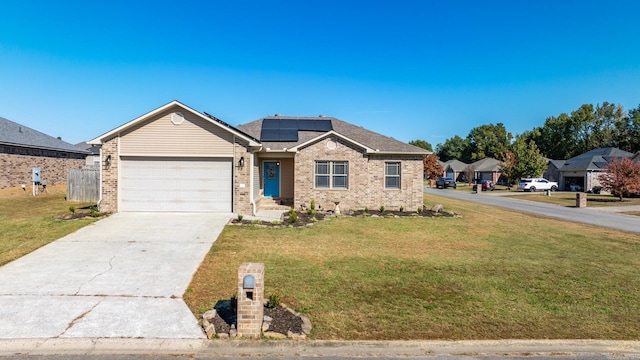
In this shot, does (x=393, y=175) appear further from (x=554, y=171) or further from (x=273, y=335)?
(x=554, y=171)

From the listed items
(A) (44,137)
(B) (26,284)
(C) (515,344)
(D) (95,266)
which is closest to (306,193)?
(D) (95,266)

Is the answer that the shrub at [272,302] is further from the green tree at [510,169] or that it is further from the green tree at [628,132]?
the green tree at [628,132]

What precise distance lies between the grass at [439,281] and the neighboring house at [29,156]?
21284 mm

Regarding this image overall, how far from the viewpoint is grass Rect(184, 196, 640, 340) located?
5172 mm

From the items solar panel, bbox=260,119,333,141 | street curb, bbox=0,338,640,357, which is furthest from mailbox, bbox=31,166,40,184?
street curb, bbox=0,338,640,357

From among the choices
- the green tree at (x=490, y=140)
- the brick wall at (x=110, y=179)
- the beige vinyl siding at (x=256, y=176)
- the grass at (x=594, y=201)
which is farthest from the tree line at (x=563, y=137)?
the brick wall at (x=110, y=179)

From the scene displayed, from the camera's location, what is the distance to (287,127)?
20.9 m

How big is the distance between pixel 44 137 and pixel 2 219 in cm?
1900

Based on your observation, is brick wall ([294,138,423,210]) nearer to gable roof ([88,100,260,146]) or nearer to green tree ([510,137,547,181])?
gable roof ([88,100,260,146])

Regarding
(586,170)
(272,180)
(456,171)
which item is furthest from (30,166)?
Answer: (456,171)

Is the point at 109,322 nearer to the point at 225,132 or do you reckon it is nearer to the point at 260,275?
the point at 260,275

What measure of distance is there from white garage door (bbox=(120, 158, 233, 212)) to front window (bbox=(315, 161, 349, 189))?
4.83m

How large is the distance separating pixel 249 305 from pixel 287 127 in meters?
17.0

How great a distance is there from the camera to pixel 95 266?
7.64m
